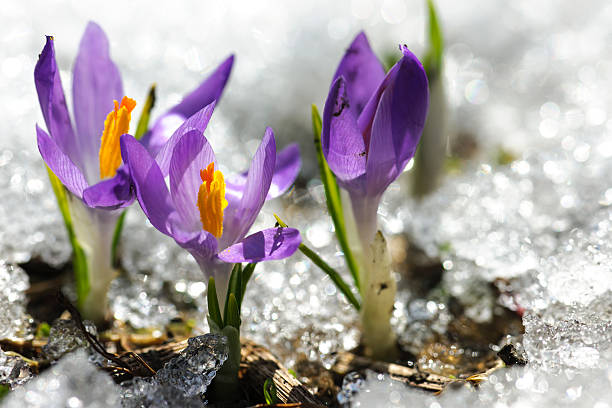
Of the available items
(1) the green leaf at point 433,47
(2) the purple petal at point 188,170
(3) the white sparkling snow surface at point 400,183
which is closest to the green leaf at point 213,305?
(2) the purple petal at point 188,170

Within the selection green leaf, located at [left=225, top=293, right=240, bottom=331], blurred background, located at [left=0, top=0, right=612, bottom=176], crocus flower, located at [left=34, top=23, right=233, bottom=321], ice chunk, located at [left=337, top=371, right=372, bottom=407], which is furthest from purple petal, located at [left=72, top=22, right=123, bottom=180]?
blurred background, located at [left=0, top=0, right=612, bottom=176]

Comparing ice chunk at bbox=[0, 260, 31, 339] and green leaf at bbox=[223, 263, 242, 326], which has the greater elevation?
green leaf at bbox=[223, 263, 242, 326]

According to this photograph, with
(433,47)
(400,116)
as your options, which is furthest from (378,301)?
(433,47)

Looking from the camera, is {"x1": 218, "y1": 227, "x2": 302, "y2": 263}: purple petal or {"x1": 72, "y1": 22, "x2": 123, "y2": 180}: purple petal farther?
{"x1": 72, "y1": 22, "x2": 123, "y2": 180}: purple petal

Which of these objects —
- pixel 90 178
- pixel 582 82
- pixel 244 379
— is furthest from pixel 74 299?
pixel 582 82

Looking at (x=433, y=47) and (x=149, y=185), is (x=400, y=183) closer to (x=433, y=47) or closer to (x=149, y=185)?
(x=433, y=47)

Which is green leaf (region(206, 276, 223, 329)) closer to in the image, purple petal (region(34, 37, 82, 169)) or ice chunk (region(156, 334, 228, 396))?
ice chunk (region(156, 334, 228, 396))

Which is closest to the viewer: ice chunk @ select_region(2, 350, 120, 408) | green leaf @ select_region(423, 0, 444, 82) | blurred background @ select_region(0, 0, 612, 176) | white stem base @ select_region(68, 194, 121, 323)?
ice chunk @ select_region(2, 350, 120, 408)
